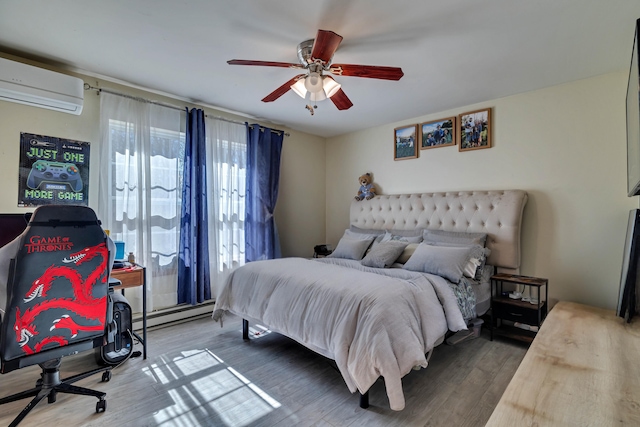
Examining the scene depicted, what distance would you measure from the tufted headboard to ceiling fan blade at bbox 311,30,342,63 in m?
2.36

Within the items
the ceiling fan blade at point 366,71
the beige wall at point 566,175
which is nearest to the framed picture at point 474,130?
the beige wall at point 566,175

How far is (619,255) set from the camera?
2.65 m

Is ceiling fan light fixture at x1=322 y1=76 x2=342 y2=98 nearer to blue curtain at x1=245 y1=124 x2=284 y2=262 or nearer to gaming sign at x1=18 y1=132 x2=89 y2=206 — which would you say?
blue curtain at x1=245 y1=124 x2=284 y2=262

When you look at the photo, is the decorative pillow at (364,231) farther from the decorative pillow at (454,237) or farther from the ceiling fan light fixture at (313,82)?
the ceiling fan light fixture at (313,82)

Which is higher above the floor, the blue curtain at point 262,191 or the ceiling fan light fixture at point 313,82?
the ceiling fan light fixture at point 313,82

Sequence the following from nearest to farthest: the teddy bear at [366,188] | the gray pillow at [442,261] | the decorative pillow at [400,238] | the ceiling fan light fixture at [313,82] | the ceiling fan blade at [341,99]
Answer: the ceiling fan light fixture at [313,82] → the ceiling fan blade at [341,99] → the gray pillow at [442,261] → the decorative pillow at [400,238] → the teddy bear at [366,188]

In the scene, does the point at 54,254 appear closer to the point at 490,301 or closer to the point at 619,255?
the point at 490,301

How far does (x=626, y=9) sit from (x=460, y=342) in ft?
9.02

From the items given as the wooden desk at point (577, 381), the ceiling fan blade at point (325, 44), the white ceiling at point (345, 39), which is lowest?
the wooden desk at point (577, 381)

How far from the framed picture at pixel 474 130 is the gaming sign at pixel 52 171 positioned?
4075mm

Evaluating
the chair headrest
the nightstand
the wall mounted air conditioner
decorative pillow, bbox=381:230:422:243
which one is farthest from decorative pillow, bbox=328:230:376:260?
the wall mounted air conditioner

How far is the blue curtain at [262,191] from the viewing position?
4.04 metres

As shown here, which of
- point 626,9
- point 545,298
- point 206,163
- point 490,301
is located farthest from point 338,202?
point 626,9

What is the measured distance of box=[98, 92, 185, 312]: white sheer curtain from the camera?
2926mm
